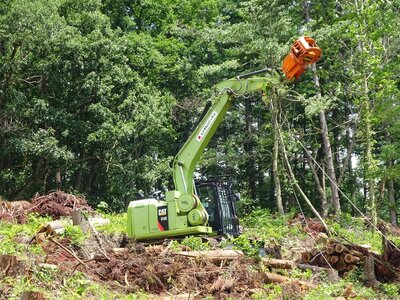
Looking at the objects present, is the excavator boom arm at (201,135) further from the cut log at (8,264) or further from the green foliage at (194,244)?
the cut log at (8,264)

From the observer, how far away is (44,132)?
23.0 metres

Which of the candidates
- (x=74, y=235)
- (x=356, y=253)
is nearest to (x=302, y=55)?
(x=356, y=253)

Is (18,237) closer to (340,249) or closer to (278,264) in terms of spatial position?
(278,264)

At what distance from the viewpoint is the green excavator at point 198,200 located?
499 inches

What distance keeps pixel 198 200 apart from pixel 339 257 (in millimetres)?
3542

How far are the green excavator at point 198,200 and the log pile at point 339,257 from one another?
2.77 meters

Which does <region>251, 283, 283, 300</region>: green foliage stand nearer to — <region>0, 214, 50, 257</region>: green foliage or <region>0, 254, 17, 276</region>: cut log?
<region>0, 254, 17, 276</region>: cut log

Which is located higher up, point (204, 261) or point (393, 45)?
point (393, 45)

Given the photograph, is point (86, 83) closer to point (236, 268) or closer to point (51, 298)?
point (236, 268)

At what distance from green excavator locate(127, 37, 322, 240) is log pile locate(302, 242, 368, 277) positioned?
9.09 ft

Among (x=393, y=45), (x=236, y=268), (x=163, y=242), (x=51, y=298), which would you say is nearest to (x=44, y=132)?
(x=163, y=242)

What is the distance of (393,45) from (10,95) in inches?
611

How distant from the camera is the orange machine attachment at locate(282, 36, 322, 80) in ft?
36.5

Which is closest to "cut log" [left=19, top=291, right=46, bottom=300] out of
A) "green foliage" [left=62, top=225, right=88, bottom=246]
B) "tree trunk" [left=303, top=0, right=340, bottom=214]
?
"green foliage" [left=62, top=225, right=88, bottom=246]
